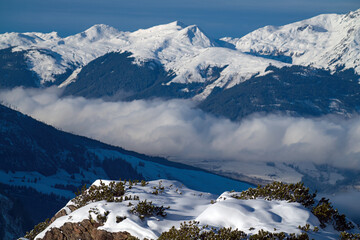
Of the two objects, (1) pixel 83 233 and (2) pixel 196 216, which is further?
(2) pixel 196 216

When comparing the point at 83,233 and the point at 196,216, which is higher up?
the point at 196,216

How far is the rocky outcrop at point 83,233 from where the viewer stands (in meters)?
42.3

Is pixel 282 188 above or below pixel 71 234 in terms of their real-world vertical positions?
above

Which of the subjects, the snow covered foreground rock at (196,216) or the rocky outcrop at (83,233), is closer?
the snow covered foreground rock at (196,216)

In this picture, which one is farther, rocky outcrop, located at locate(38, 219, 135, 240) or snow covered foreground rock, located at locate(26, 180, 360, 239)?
rocky outcrop, located at locate(38, 219, 135, 240)

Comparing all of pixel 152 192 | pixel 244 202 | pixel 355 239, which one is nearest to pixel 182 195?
pixel 152 192

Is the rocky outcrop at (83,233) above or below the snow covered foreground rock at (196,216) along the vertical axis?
below

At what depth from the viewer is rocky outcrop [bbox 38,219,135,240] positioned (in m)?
42.3

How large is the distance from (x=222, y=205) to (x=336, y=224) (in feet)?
26.4

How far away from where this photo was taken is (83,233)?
44.5 meters

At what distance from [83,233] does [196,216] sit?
821cm

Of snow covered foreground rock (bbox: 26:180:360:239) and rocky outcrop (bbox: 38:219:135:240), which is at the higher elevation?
snow covered foreground rock (bbox: 26:180:360:239)

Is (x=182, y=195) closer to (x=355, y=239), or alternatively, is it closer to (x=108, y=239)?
(x=108, y=239)

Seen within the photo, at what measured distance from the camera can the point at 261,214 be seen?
140 feet
